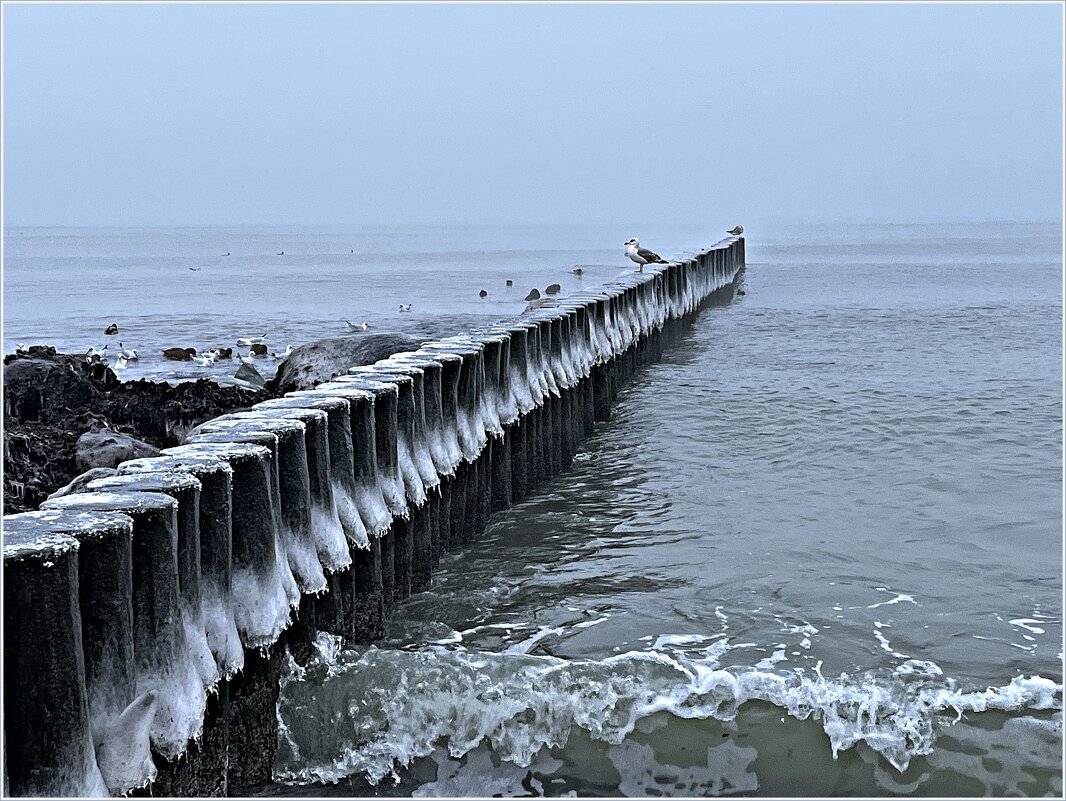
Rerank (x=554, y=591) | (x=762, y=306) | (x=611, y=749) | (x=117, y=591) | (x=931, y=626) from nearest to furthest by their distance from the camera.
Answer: (x=117, y=591), (x=611, y=749), (x=931, y=626), (x=554, y=591), (x=762, y=306)

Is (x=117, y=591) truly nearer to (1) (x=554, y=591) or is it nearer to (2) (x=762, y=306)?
(1) (x=554, y=591)

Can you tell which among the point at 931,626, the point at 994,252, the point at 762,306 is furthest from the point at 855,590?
the point at 994,252

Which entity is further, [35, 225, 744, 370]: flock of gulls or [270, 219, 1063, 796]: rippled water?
[35, 225, 744, 370]: flock of gulls

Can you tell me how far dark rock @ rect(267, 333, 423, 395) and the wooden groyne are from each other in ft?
16.3

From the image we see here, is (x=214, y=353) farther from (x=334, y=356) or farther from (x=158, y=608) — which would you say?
(x=158, y=608)

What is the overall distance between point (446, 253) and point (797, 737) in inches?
2658

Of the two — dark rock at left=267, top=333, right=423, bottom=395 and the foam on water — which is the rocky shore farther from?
the foam on water

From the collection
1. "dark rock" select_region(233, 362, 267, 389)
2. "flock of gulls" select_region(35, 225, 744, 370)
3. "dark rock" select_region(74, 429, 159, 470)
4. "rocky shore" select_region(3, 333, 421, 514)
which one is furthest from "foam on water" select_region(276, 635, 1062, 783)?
"flock of gulls" select_region(35, 225, 744, 370)

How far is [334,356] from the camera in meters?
13.1

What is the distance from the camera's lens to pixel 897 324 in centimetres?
2339

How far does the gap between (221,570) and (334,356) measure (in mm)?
9083

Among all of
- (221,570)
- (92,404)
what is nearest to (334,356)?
(92,404)

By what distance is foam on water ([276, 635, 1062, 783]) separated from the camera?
16.4 feet

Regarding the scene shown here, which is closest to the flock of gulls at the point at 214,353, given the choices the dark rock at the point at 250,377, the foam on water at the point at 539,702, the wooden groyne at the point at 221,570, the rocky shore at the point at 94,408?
the dark rock at the point at 250,377
